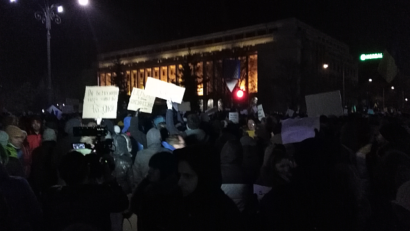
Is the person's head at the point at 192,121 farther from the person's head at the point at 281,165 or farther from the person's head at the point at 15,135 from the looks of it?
the person's head at the point at 15,135

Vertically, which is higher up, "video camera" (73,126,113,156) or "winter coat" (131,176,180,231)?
"video camera" (73,126,113,156)

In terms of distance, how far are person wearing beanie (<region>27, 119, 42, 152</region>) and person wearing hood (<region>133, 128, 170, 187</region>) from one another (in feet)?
9.26

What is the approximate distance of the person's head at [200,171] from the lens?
9.29ft

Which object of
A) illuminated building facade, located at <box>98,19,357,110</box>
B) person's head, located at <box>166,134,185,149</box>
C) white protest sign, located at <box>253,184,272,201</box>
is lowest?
white protest sign, located at <box>253,184,272,201</box>

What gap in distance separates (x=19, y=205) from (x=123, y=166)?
219 cm

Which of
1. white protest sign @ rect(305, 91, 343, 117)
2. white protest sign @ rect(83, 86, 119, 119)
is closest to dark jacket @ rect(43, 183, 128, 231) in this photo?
white protest sign @ rect(83, 86, 119, 119)

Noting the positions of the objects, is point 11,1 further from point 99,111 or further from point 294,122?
point 294,122

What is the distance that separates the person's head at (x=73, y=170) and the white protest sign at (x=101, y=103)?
3.99m

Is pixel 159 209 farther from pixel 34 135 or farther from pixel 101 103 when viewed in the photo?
pixel 34 135

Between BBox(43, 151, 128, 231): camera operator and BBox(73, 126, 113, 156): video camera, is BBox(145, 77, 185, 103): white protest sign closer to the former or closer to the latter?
BBox(73, 126, 113, 156): video camera

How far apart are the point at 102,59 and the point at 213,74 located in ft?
116

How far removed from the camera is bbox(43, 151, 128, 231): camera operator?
10.3 ft

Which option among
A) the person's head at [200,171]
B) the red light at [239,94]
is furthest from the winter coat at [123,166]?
the red light at [239,94]

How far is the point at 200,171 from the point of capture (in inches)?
111
